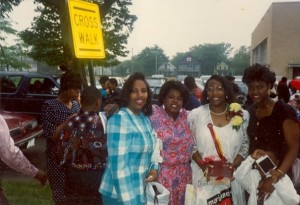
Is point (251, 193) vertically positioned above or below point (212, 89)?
below

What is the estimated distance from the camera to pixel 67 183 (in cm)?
388

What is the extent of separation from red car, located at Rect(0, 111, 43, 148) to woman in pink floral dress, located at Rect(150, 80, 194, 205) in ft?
15.3

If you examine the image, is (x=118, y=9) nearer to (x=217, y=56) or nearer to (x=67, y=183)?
(x=67, y=183)

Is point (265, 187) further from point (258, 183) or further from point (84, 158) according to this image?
point (84, 158)

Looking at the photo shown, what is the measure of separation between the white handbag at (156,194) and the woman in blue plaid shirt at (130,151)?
49mm

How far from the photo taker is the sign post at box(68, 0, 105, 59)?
5.52 m

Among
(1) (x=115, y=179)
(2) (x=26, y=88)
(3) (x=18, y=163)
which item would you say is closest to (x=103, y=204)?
(1) (x=115, y=179)

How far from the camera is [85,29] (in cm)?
578

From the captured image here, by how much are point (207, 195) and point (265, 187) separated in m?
0.53

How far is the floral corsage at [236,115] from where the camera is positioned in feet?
13.5

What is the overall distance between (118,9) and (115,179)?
89.5ft

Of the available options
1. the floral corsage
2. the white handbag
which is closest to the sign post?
the floral corsage

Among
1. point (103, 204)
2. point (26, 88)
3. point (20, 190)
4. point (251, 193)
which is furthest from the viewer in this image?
point (26, 88)

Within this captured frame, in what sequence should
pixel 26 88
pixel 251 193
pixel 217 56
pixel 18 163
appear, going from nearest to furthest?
pixel 18 163
pixel 251 193
pixel 26 88
pixel 217 56
